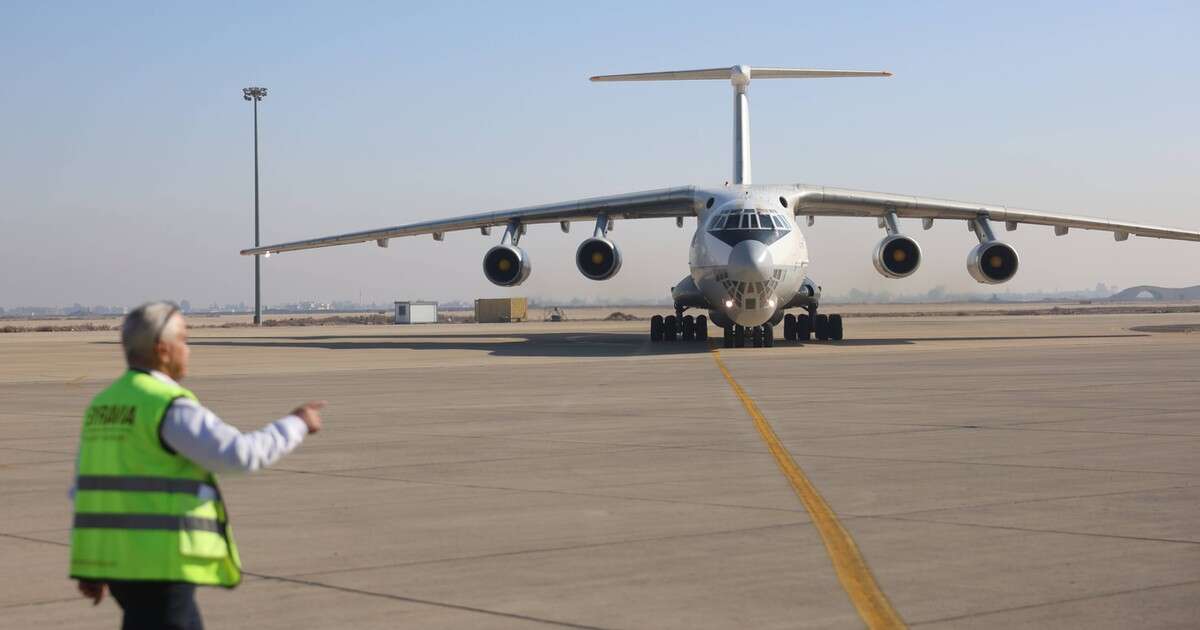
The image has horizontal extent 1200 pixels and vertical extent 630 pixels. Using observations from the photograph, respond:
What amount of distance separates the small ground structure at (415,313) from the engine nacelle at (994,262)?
4736 cm

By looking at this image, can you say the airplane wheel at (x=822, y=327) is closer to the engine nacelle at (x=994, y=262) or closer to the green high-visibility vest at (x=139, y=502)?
the engine nacelle at (x=994, y=262)

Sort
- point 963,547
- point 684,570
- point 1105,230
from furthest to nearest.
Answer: point 1105,230 → point 963,547 → point 684,570

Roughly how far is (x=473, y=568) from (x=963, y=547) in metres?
2.43

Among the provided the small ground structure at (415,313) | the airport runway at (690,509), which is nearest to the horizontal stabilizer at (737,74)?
the airport runway at (690,509)

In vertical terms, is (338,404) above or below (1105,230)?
below

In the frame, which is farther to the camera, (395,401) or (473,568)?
(395,401)

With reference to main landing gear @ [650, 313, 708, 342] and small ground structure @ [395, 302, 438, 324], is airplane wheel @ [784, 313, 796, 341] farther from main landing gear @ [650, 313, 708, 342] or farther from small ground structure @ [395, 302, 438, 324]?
small ground structure @ [395, 302, 438, 324]

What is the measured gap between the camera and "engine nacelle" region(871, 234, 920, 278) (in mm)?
31344

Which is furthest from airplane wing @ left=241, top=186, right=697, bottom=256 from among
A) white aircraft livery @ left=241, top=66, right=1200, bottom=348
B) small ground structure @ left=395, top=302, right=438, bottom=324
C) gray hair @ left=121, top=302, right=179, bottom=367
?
small ground structure @ left=395, top=302, right=438, bottom=324

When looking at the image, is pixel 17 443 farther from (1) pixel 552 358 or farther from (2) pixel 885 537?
(1) pixel 552 358

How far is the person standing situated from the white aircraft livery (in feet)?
77.2

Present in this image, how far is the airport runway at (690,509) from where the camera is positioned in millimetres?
5625

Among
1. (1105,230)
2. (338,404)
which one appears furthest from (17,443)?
(1105,230)

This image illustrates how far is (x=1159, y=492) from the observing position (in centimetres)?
841
